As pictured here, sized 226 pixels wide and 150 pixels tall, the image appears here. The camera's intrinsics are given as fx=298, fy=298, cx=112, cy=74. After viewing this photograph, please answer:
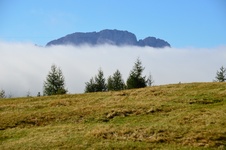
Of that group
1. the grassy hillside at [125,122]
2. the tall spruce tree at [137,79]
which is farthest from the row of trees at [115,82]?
the grassy hillside at [125,122]

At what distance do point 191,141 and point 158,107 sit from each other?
38.5ft

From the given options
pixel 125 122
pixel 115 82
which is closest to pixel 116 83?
pixel 115 82

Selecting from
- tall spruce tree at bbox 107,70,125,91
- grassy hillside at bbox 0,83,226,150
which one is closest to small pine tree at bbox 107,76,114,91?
tall spruce tree at bbox 107,70,125,91

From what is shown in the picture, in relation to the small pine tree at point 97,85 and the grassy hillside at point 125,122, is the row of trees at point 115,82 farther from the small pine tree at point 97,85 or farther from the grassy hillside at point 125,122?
the grassy hillside at point 125,122

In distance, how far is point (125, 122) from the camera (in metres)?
32.0

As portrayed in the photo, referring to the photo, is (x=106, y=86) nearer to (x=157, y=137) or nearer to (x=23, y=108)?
A: (x=23, y=108)

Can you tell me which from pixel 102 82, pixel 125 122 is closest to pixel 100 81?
pixel 102 82

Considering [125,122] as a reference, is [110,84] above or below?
above

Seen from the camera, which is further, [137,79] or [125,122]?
[137,79]

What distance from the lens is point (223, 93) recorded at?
41250 mm

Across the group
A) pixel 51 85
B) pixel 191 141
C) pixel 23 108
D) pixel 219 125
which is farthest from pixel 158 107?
pixel 51 85

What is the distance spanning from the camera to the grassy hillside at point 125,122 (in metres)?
25.5

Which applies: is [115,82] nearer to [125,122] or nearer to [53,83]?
[53,83]

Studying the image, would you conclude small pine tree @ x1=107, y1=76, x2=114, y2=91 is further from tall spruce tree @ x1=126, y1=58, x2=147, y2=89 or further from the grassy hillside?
the grassy hillside
